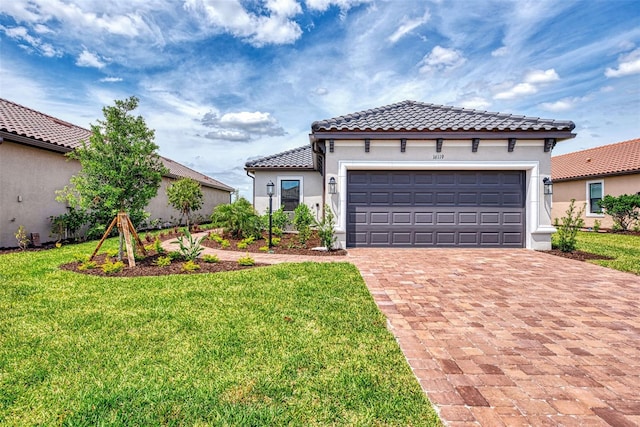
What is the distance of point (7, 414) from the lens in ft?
6.68

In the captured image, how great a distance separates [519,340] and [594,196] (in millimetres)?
18177

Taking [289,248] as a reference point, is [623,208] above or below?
above

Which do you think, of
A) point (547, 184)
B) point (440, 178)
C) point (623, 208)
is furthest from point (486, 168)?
point (623, 208)

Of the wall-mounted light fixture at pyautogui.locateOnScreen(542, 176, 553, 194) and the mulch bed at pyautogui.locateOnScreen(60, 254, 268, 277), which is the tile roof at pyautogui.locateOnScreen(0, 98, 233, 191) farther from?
the wall-mounted light fixture at pyautogui.locateOnScreen(542, 176, 553, 194)

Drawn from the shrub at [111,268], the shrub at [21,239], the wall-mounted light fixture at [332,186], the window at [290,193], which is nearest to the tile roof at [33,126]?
the shrub at [21,239]

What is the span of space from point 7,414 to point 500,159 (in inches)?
423

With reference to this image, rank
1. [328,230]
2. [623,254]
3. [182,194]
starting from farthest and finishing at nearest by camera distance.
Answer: [182,194] → [328,230] → [623,254]

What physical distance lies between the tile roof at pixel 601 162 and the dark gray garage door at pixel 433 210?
9.96 metres

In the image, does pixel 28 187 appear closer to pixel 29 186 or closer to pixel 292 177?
pixel 29 186

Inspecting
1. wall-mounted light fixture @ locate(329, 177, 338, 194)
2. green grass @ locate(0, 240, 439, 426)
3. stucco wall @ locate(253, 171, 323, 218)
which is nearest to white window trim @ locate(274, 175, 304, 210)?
stucco wall @ locate(253, 171, 323, 218)

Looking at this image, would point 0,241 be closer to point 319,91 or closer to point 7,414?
point 7,414

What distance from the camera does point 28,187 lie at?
9.22 m

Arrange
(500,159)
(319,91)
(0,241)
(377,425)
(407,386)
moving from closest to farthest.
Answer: (377,425) → (407,386) → (0,241) → (500,159) → (319,91)

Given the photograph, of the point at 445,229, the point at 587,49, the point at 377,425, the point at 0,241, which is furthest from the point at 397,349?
the point at 587,49
